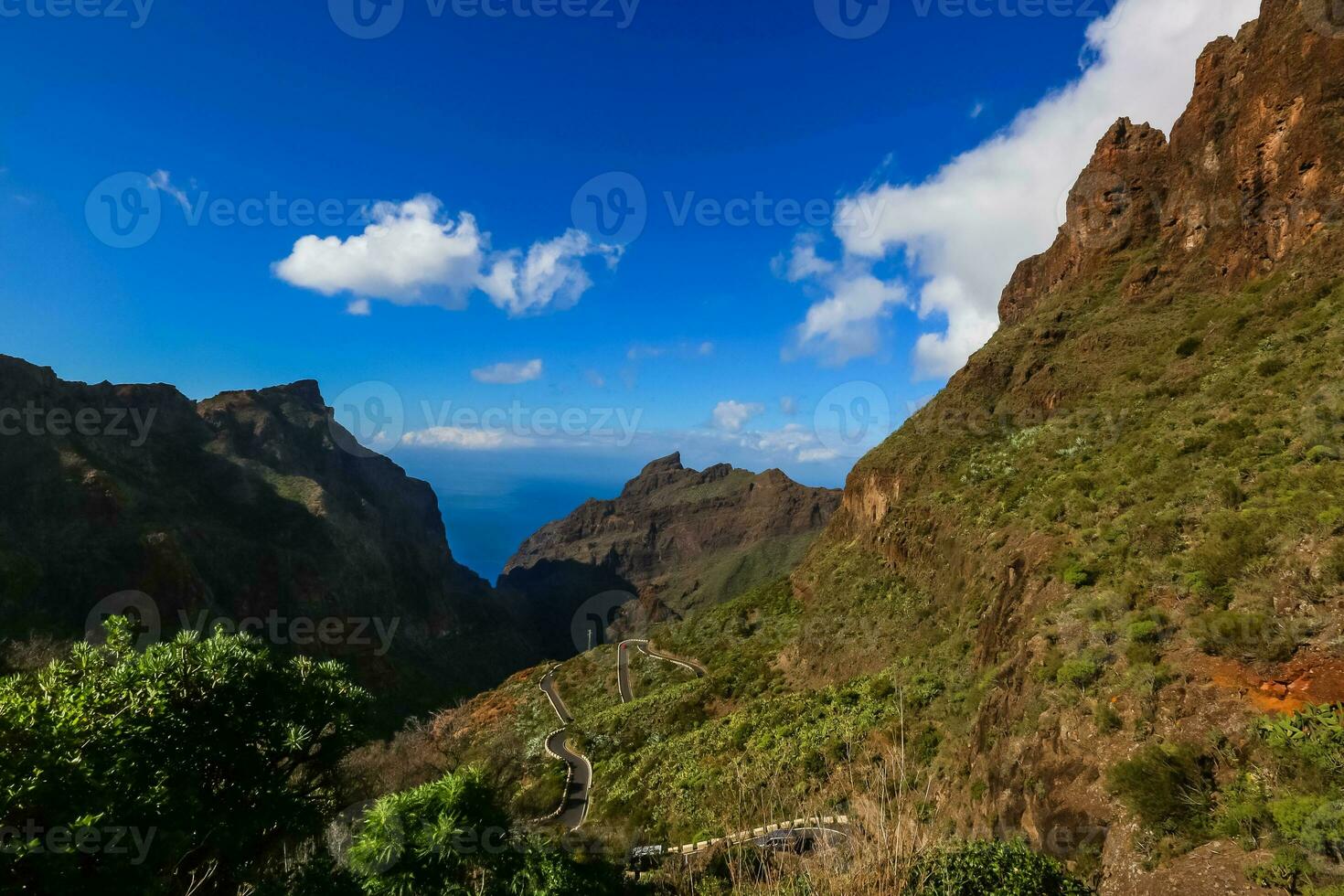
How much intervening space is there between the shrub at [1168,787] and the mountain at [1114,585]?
0.15 ft

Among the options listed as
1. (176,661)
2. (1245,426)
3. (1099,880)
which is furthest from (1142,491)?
(176,661)

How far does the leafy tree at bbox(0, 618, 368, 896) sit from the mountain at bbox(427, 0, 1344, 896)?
10569 millimetres

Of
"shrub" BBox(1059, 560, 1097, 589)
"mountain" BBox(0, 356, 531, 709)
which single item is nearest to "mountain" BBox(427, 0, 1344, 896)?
"shrub" BBox(1059, 560, 1097, 589)

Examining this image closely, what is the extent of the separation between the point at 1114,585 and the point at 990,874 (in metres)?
12.0

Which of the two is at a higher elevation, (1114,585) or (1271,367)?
(1271,367)

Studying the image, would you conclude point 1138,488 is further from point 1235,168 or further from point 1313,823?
point 1235,168

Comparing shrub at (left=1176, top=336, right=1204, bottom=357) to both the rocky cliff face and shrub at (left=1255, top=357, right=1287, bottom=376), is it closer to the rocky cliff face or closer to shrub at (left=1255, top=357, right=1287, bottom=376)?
the rocky cliff face

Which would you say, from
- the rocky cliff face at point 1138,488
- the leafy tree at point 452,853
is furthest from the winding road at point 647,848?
the rocky cliff face at point 1138,488

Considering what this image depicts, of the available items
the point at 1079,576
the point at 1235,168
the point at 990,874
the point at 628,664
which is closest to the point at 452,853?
the point at 990,874

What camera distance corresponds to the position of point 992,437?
1800 inches

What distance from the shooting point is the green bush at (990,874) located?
992 centimetres

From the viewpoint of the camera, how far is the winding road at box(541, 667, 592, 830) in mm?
34375

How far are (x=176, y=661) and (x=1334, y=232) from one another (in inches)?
2050

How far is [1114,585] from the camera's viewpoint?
18000 millimetres
